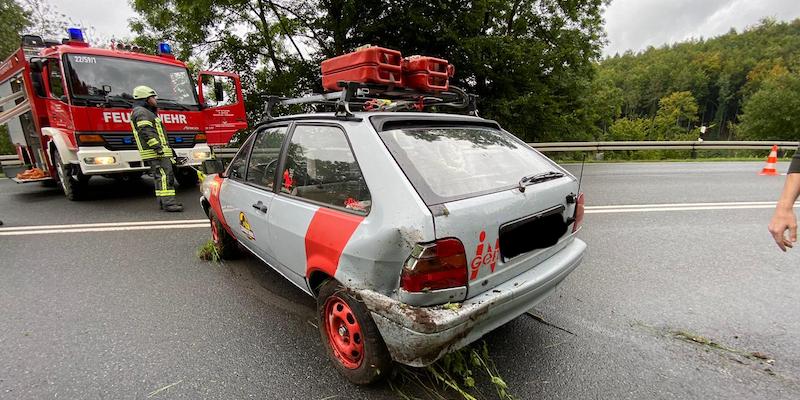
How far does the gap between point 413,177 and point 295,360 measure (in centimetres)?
140

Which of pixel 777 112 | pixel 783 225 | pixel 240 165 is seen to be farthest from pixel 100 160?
pixel 777 112

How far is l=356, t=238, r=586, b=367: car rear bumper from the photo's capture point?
5.61 ft

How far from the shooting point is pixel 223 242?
3848 mm

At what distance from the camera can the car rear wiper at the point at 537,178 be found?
7.21ft

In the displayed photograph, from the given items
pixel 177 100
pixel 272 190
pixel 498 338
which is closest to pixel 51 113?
pixel 177 100

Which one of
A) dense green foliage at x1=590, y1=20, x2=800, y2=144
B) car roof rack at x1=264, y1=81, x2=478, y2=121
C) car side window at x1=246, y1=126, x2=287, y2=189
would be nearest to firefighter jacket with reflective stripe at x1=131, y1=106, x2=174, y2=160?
car roof rack at x1=264, y1=81, x2=478, y2=121

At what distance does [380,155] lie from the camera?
1992 millimetres

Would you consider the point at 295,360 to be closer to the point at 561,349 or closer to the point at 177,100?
the point at 561,349

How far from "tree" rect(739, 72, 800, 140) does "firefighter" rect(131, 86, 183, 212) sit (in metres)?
51.1

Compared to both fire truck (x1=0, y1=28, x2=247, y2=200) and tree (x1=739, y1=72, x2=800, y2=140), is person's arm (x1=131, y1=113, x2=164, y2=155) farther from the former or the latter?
tree (x1=739, y1=72, x2=800, y2=140)

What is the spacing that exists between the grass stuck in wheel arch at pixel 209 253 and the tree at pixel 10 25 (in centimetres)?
2255

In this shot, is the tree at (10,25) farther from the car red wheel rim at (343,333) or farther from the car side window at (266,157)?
the car red wheel rim at (343,333)

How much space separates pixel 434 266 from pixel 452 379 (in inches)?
31.2

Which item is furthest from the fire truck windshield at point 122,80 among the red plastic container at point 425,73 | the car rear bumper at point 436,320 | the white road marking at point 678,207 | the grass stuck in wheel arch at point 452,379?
the white road marking at point 678,207
